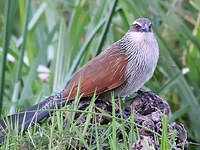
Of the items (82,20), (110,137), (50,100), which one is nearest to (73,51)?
(82,20)

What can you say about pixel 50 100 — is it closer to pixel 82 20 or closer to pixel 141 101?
pixel 141 101

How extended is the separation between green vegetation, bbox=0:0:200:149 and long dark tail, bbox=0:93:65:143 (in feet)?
0.13

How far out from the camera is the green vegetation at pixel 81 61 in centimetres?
173

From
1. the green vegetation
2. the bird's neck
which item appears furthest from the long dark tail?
the bird's neck

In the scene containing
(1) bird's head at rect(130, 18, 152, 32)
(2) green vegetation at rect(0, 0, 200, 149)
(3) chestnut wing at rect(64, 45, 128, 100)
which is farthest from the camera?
(1) bird's head at rect(130, 18, 152, 32)

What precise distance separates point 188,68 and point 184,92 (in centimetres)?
45

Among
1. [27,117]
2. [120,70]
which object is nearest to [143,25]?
[120,70]

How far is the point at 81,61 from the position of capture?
3.26 m

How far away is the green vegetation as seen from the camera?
5.69 feet

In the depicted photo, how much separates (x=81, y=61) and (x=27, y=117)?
123 centimetres

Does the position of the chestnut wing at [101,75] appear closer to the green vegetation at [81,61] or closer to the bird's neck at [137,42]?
the bird's neck at [137,42]

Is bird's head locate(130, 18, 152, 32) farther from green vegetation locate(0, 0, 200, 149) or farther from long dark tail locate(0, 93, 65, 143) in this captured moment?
long dark tail locate(0, 93, 65, 143)

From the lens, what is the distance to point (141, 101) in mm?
2213

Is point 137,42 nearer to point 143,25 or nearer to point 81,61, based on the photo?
point 143,25
